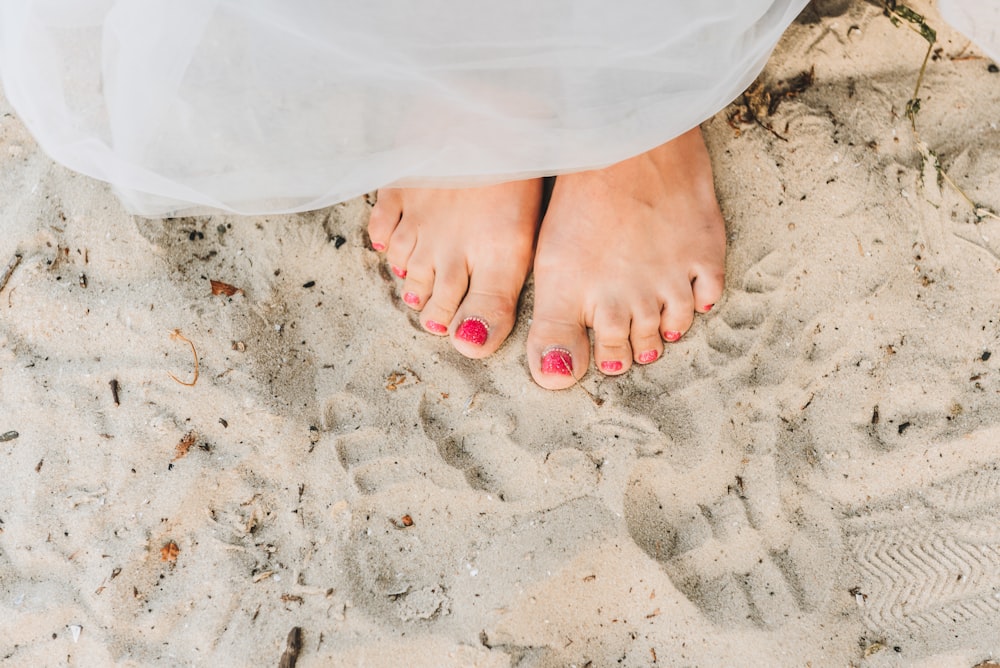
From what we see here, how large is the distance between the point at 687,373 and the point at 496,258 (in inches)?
15.5

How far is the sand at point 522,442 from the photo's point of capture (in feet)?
3.80

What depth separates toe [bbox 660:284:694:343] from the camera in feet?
4.26

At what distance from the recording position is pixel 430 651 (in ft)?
3.76

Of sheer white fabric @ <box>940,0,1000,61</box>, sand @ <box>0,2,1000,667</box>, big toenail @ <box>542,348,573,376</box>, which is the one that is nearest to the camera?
sheer white fabric @ <box>940,0,1000,61</box>

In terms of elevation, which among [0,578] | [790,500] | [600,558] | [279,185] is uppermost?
[279,185]

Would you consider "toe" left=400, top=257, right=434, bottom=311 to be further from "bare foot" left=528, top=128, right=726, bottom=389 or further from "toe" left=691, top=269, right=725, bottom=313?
"toe" left=691, top=269, right=725, bottom=313

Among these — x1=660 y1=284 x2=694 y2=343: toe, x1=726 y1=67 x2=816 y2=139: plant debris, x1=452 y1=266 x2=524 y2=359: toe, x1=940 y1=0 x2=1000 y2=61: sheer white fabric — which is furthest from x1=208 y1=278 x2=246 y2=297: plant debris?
x1=940 y1=0 x2=1000 y2=61: sheer white fabric

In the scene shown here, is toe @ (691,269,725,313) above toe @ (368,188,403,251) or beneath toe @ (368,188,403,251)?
above

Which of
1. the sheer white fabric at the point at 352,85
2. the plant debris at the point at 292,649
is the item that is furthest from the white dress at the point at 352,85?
the plant debris at the point at 292,649

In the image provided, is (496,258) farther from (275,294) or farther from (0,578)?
(0,578)

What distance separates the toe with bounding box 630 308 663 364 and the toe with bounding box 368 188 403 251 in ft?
1.56

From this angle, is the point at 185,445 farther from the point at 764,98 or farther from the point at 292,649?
the point at 764,98

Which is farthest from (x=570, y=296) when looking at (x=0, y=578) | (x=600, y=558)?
(x=0, y=578)

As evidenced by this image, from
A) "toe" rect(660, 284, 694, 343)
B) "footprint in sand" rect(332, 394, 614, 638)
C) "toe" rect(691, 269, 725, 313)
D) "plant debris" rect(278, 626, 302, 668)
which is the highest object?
"toe" rect(691, 269, 725, 313)
